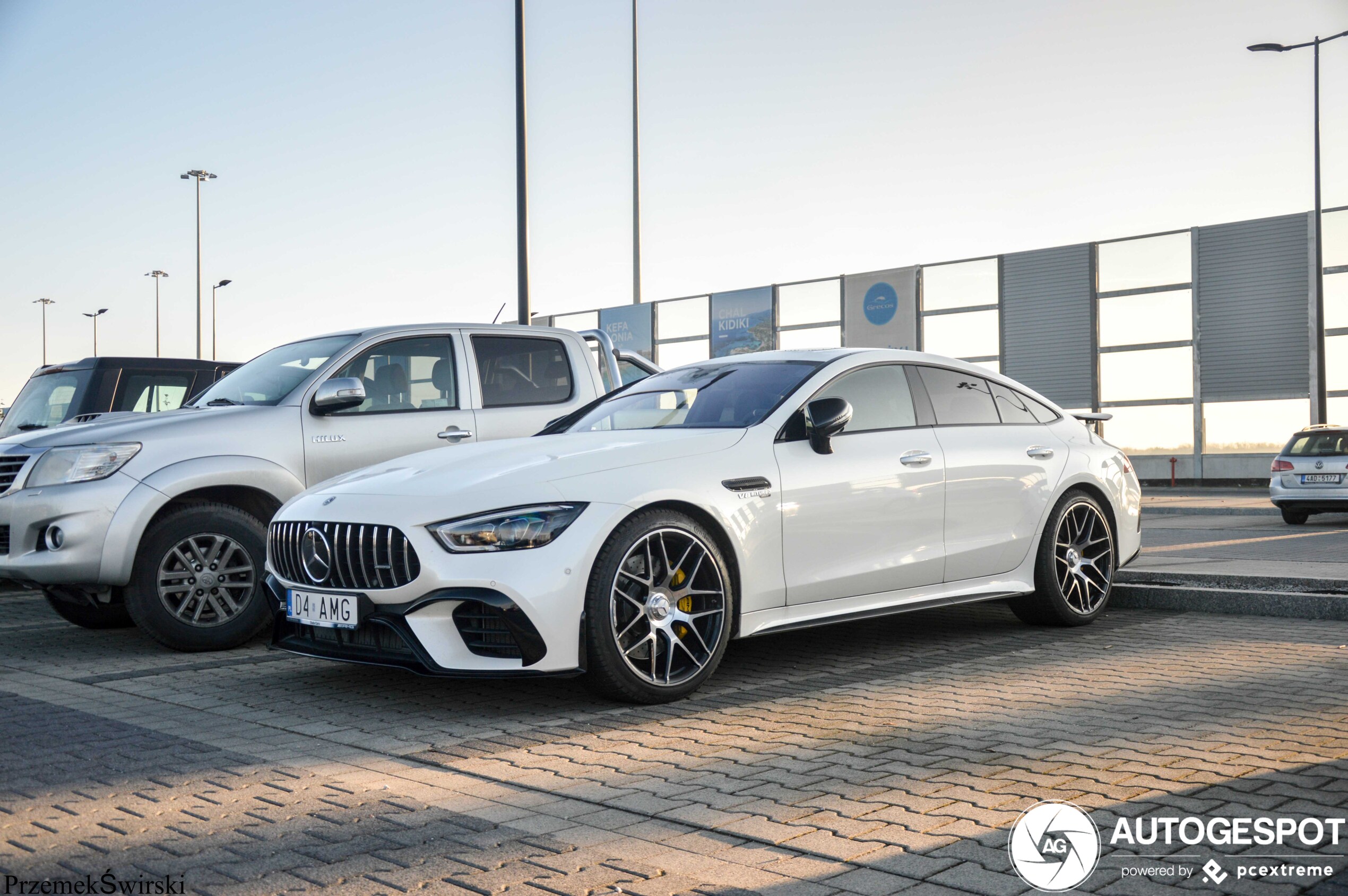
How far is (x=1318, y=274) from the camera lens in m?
27.2

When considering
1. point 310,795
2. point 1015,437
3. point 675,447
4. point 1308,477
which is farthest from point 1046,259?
point 310,795

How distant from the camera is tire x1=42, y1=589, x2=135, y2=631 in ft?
26.9

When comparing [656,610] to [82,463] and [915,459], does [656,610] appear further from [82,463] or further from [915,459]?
[82,463]

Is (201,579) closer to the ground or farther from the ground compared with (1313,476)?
closer to the ground

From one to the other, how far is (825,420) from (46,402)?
26.2 feet

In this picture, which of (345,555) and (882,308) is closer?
(345,555)

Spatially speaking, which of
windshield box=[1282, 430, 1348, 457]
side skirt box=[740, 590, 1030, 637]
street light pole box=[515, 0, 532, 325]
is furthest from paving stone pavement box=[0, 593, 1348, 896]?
windshield box=[1282, 430, 1348, 457]

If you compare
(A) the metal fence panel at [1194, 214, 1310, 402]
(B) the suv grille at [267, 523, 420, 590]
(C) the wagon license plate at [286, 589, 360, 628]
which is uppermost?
(A) the metal fence panel at [1194, 214, 1310, 402]

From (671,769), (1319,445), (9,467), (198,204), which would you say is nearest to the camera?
(671,769)

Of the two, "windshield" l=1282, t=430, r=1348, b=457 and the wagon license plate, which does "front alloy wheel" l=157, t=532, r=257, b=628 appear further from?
"windshield" l=1282, t=430, r=1348, b=457

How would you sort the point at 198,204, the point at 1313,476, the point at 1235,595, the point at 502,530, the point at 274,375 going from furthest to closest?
the point at 198,204, the point at 1313,476, the point at 1235,595, the point at 274,375, the point at 502,530

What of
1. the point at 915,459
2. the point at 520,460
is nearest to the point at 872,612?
the point at 915,459

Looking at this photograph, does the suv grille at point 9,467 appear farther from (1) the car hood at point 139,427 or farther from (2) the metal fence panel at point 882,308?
(2) the metal fence panel at point 882,308

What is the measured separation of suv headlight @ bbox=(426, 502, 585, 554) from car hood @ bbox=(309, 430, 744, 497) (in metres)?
0.15
